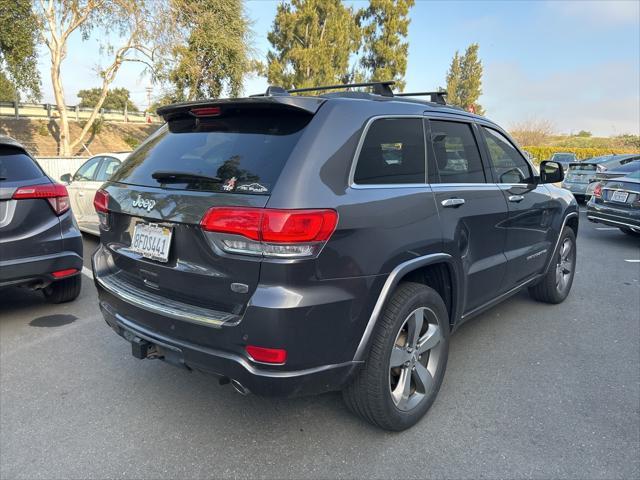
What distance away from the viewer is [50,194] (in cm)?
417

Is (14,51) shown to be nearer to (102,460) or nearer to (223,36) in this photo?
(223,36)

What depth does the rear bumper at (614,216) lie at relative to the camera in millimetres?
7832

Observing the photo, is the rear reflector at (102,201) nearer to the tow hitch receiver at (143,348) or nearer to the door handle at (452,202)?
the tow hitch receiver at (143,348)

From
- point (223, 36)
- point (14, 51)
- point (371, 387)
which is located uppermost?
point (223, 36)

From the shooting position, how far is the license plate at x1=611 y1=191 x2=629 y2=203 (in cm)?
804

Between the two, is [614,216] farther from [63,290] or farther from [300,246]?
[63,290]

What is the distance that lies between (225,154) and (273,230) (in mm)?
617

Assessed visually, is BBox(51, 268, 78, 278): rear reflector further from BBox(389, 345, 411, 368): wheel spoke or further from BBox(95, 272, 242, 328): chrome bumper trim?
BBox(389, 345, 411, 368): wheel spoke

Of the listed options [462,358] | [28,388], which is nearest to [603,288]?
[462,358]

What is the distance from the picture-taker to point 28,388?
314cm

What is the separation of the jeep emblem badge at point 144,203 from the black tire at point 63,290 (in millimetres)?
2581

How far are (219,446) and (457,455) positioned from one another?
127cm

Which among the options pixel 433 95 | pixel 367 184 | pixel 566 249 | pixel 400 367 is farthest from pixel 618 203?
pixel 367 184

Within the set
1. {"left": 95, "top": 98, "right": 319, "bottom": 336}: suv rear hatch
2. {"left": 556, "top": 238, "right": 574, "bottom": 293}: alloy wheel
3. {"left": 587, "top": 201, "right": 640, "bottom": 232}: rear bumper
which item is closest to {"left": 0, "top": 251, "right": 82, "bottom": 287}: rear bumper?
{"left": 95, "top": 98, "right": 319, "bottom": 336}: suv rear hatch
